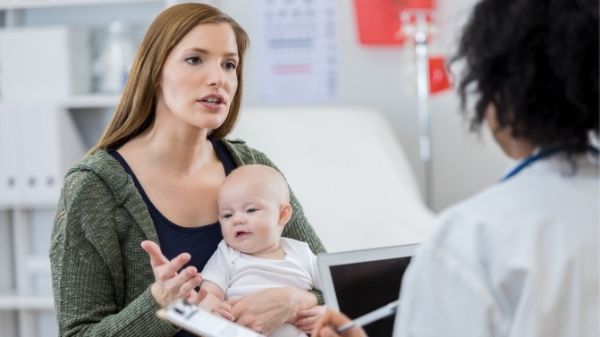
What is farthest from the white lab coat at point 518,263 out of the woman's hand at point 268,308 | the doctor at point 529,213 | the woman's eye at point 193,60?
the woman's eye at point 193,60

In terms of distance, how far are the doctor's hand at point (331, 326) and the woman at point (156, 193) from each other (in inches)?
15.4

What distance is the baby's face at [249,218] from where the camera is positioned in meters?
1.58

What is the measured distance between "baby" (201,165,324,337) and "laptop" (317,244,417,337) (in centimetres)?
30

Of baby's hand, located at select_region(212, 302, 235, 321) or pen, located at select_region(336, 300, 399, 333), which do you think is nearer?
pen, located at select_region(336, 300, 399, 333)

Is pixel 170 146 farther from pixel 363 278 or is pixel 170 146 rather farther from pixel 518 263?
pixel 518 263

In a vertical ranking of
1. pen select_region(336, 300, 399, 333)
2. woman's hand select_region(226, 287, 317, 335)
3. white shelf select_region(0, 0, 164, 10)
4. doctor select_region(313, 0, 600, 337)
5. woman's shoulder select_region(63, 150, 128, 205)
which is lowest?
woman's hand select_region(226, 287, 317, 335)

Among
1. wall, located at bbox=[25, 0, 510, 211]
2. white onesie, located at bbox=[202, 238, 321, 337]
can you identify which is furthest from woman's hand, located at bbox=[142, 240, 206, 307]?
wall, located at bbox=[25, 0, 510, 211]

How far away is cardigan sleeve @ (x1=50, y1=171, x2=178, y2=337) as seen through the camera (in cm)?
151

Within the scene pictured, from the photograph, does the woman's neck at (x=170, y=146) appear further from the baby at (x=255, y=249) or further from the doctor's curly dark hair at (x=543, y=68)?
the doctor's curly dark hair at (x=543, y=68)

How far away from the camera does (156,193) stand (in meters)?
1.66

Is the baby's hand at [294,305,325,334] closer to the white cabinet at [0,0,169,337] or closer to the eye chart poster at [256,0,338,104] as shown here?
the white cabinet at [0,0,169,337]

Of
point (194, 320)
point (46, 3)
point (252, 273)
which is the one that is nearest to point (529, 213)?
point (194, 320)

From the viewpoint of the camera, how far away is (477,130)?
98 centimetres

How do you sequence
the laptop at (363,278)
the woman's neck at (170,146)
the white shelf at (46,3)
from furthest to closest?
the white shelf at (46,3)
the woman's neck at (170,146)
the laptop at (363,278)
